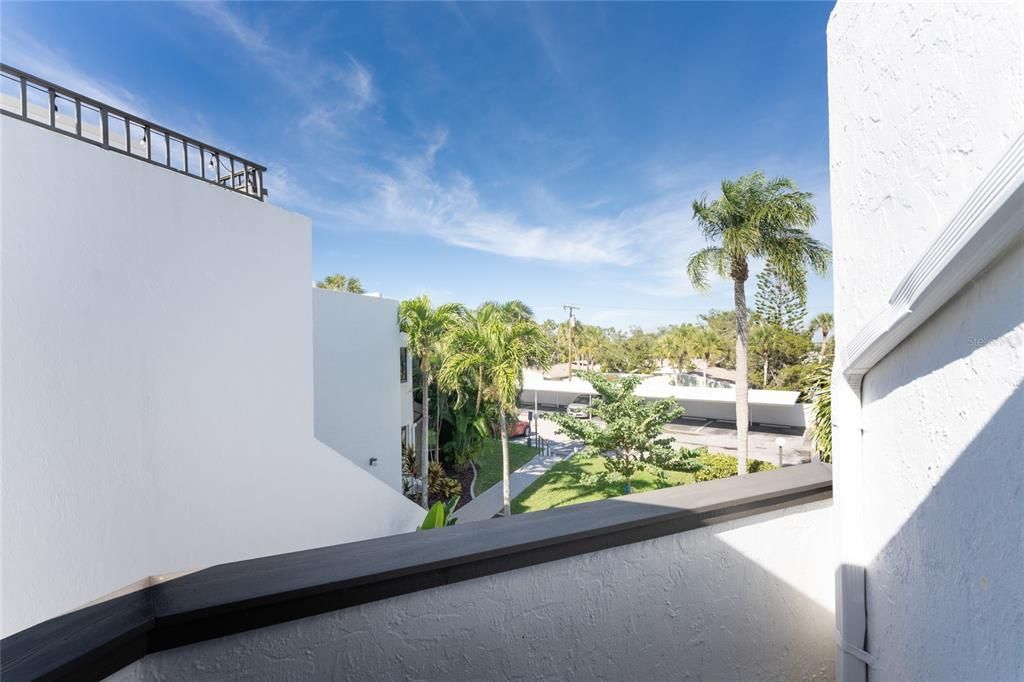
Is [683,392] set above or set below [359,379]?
below

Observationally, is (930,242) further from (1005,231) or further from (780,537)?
(780,537)

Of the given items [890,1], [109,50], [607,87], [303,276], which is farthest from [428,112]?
[890,1]

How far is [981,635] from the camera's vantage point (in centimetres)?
74

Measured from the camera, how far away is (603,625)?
3.49 ft

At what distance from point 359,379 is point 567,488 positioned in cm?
664

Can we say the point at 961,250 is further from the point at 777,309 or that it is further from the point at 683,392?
the point at 777,309

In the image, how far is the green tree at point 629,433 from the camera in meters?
10.8

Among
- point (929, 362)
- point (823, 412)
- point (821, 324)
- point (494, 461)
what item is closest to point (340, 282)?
point (494, 461)

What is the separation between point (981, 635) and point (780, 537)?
2.00 feet

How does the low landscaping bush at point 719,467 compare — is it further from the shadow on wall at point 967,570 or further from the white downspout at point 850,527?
the shadow on wall at point 967,570

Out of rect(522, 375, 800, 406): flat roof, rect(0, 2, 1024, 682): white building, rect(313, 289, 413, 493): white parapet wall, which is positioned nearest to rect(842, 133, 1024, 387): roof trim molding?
rect(0, 2, 1024, 682): white building

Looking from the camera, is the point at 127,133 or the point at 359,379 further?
the point at 359,379

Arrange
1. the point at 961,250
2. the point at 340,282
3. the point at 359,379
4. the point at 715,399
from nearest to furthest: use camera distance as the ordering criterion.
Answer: the point at 961,250
the point at 359,379
the point at 715,399
the point at 340,282

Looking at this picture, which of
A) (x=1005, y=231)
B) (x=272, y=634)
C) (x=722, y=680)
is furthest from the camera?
(x=722, y=680)
